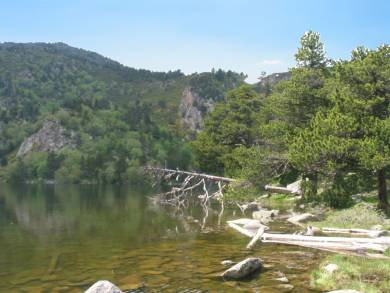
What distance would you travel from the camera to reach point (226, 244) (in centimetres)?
2697

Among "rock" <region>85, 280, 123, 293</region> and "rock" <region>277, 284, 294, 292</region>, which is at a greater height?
"rock" <region>85, 280, 123, 293</region>

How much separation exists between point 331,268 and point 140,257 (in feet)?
34.1

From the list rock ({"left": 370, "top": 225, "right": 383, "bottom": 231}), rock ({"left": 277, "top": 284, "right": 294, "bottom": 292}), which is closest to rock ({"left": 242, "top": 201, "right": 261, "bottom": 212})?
rock ({"left": 370, "top": 225, "right": 383, "bottom": 231})

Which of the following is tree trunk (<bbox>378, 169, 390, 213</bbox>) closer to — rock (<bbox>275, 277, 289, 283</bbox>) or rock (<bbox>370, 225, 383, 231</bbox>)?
rock (<bbox>370, 225, 383, 231</bbox>)

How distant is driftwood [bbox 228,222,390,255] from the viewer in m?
22.6

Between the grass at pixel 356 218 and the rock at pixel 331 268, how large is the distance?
10469mm

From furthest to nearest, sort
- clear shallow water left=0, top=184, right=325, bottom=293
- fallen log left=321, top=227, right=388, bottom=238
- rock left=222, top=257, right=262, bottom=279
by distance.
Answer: fallen log left=321, top=227, right=388, bottom=238
rock left=222, top=257, right=262, bottom=279
clear shallow water left=0, top=184, right=325, bottom=293

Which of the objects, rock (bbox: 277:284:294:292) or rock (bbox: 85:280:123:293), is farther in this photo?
rock (bbox: 277:284:294:292)

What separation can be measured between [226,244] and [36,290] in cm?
1230

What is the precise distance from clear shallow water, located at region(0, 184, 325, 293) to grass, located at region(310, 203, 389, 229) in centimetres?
332

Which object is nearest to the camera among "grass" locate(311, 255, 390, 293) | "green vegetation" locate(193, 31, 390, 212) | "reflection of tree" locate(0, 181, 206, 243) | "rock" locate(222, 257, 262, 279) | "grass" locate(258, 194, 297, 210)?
"grass" locate(311, 255, 390, 293)

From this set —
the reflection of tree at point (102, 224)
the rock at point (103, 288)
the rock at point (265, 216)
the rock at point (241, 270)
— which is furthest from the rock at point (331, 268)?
the rock at point (265, 216)

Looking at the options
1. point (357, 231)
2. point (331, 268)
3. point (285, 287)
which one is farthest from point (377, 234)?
point (285, 287)

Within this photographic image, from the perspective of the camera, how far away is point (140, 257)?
2406cm
